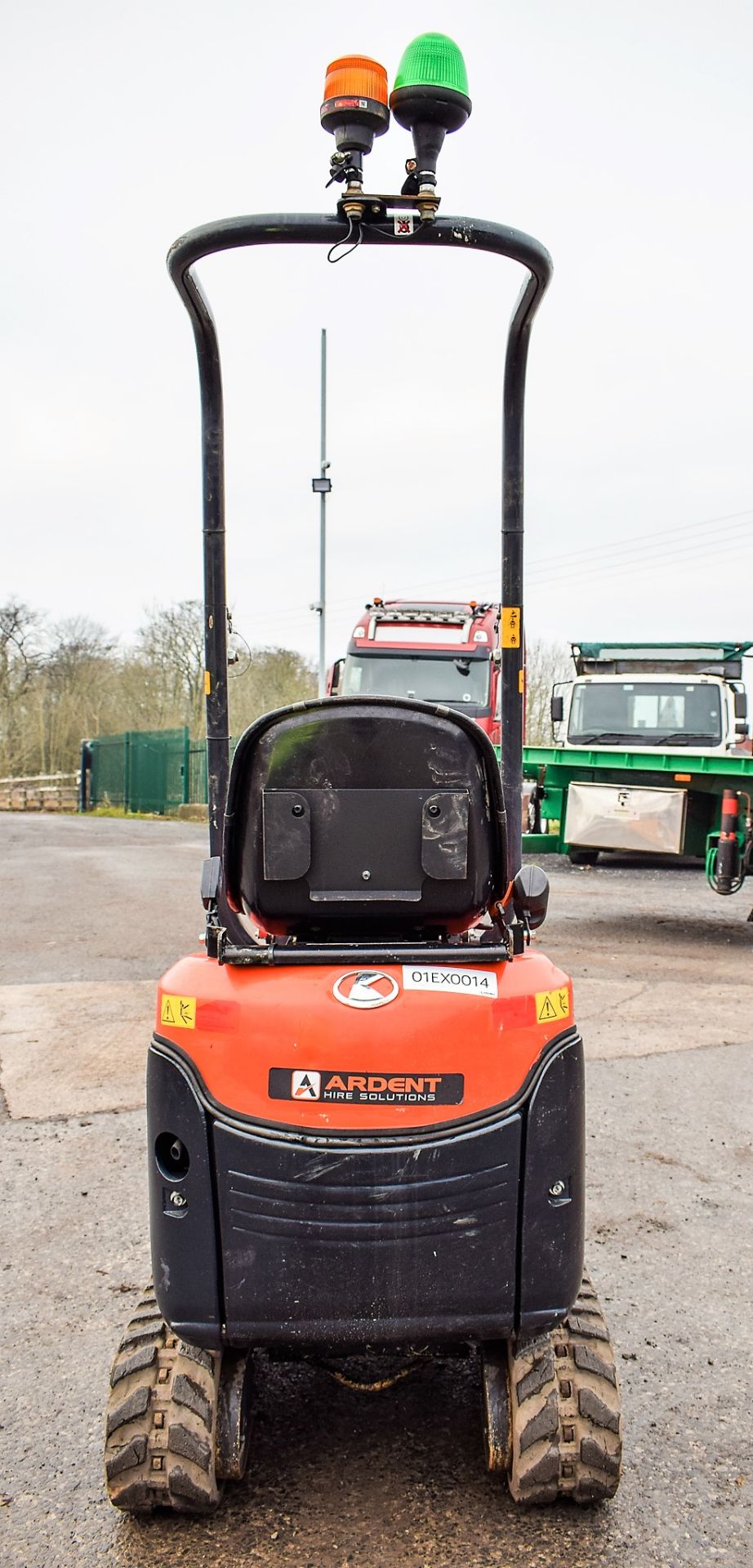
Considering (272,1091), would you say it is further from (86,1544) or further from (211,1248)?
(86,1544)

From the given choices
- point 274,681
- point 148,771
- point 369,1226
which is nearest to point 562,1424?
point 369,1226

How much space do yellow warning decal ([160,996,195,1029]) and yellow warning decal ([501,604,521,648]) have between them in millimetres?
1129

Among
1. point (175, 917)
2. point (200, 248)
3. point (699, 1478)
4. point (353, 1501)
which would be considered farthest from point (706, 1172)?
point (175, 917)

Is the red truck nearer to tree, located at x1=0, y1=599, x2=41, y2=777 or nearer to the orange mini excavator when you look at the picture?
the orange mini excavator

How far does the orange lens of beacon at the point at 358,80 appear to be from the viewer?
2596 millimetres

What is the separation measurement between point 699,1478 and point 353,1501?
778 mm

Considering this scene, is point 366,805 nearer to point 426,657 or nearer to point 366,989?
point 366,989

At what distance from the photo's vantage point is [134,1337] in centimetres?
271

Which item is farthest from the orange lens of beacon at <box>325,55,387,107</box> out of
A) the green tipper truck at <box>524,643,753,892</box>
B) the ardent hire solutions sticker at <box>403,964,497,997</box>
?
the green tipper truck at <box>524,643,753,892</box>

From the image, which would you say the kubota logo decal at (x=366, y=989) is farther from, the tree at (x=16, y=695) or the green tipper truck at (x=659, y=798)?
the tree at (x=16, y=695)

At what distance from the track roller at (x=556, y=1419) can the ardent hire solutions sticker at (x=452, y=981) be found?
747 mm

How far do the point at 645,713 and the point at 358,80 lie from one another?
1301cm

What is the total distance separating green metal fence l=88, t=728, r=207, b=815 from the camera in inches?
1261

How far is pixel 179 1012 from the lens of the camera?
2527 millimetres
